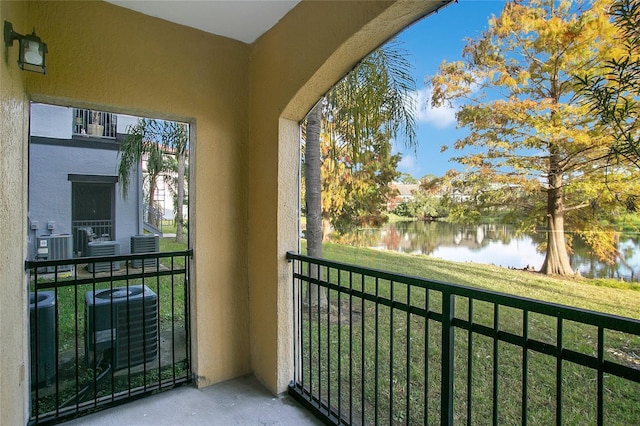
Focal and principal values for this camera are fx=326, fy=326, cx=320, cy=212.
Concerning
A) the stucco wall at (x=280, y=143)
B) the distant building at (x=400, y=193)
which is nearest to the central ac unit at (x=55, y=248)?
the stucco wall at (x=280, y=143)

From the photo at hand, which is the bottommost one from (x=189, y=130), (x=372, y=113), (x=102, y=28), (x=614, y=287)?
(x=614, y=287)

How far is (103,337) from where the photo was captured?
2398mm

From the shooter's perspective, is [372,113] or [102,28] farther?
[372,113]

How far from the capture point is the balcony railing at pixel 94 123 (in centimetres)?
245

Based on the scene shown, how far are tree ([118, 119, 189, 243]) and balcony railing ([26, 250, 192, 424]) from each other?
1.52 ft

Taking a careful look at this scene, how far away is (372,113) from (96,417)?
2839mm

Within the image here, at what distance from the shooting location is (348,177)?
3287 mm

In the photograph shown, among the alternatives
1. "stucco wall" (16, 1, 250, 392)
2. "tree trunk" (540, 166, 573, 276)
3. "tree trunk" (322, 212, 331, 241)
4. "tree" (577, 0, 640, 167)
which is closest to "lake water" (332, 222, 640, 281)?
"tree trunk" (540, 166, 573, 276)

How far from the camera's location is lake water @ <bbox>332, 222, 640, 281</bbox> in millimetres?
1727

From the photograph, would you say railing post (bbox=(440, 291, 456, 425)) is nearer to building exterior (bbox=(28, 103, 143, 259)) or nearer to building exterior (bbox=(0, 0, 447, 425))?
building exterior (bbox=(0, 0, 447, 425))

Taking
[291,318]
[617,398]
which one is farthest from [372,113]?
[617,398]

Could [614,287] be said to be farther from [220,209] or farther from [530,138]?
[220,209]

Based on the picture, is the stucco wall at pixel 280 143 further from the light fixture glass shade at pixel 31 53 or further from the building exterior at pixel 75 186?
the light fixture glass shade at pixel 31 53

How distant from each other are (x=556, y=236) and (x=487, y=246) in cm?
42
